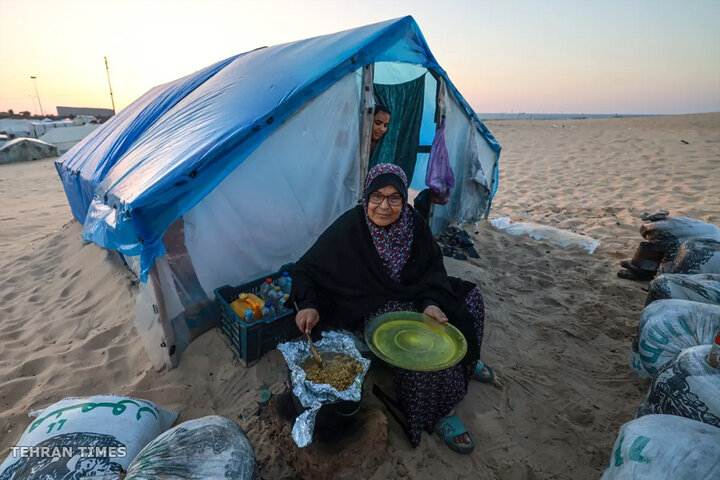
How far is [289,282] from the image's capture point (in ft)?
9.78

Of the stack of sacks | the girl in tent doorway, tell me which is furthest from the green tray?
the girl in tent doorway

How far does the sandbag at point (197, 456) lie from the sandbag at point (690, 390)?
193 cm

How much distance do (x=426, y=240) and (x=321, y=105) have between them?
161cm

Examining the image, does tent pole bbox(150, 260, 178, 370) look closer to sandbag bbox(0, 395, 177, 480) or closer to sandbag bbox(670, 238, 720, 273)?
sandbag bbox(0, 395, 177, 480)

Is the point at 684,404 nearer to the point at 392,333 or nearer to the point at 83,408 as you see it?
the point at 392,333

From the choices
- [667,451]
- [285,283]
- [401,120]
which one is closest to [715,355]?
[667,451]

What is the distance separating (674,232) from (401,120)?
3361 millimetres

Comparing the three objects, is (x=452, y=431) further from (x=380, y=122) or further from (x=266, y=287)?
(x=380, y=122)

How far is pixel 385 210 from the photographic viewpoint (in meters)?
2.19

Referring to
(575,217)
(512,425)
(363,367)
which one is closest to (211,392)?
(363,367)

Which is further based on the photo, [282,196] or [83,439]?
[282,196]

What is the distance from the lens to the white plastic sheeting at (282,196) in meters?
2.78

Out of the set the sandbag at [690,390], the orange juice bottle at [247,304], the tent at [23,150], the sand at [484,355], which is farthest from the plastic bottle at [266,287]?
the tent at [23,150]

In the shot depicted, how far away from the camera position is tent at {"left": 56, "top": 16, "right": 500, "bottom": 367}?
7.67 ft
